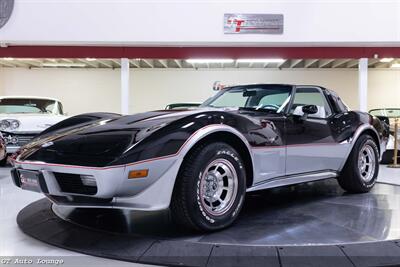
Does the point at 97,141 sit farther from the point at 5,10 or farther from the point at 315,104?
the point at 5,10

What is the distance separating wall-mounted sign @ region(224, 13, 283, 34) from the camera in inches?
384

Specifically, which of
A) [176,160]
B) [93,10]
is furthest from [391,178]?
[93,10]

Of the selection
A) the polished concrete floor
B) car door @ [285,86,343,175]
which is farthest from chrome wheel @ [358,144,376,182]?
car door @ [285,86,343,175]

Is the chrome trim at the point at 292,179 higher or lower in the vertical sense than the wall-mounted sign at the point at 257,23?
lower

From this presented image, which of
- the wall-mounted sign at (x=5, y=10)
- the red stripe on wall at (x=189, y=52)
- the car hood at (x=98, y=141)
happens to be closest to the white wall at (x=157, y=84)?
the red stripe on wall at (x=189, y=52)

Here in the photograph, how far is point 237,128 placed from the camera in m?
3.00

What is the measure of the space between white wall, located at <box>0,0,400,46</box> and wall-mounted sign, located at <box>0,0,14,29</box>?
122 mm

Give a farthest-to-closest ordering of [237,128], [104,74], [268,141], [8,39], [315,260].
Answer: [104,74] < [8,39] < [268,141] < [237,128] < [315,260]

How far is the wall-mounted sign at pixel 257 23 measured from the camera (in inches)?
384

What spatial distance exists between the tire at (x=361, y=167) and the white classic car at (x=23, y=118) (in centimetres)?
501

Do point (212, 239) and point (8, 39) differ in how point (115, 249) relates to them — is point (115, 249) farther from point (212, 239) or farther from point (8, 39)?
point (8, 39)

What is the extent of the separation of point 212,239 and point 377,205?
6.45 ft

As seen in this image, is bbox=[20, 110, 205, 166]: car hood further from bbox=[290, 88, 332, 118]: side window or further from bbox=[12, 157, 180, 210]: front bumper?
bbox=[290, 88, 332, 118]: side window

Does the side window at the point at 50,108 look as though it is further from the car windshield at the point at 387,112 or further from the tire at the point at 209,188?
the car windshield at the point at 387,112
